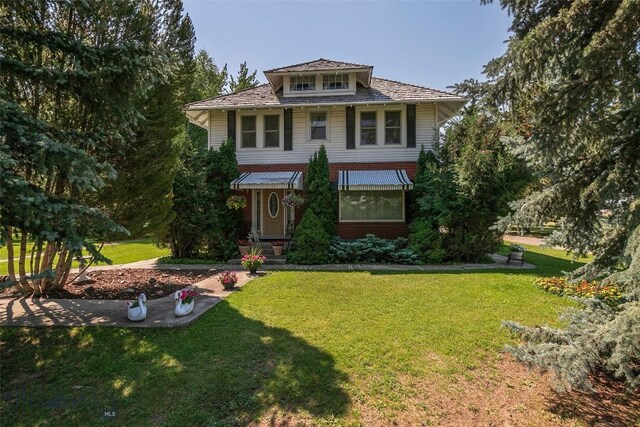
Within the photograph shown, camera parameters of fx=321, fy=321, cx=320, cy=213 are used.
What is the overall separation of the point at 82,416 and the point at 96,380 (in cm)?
104

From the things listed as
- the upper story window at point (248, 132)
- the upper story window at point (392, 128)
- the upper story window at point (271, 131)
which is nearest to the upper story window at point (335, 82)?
the upper story window at point (392, 128)

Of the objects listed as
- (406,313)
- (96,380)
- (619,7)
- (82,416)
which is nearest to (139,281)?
(96,380)

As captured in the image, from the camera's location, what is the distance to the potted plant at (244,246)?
56.2 ft

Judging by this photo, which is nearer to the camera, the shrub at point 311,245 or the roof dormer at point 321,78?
the shrub at point 311,245

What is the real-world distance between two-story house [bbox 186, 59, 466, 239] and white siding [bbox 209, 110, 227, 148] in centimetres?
6

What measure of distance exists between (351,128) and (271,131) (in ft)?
16.3

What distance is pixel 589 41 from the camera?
427cm

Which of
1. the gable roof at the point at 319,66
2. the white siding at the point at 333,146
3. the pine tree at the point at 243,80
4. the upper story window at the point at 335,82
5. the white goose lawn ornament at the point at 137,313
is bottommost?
the white goose lawn ornament at the point at 137,313

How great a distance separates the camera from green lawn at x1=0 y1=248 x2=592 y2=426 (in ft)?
15.1

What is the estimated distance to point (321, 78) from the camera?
66.3ft

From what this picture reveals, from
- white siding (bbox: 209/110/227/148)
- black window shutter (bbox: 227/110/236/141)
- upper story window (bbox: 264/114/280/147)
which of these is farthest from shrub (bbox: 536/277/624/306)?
white siding (bbox: 209/110/227/148)

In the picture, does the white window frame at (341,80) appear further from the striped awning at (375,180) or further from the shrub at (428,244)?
the shrub at (428,244)

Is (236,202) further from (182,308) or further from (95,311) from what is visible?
(182,308)

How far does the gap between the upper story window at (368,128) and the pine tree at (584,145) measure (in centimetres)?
1421
